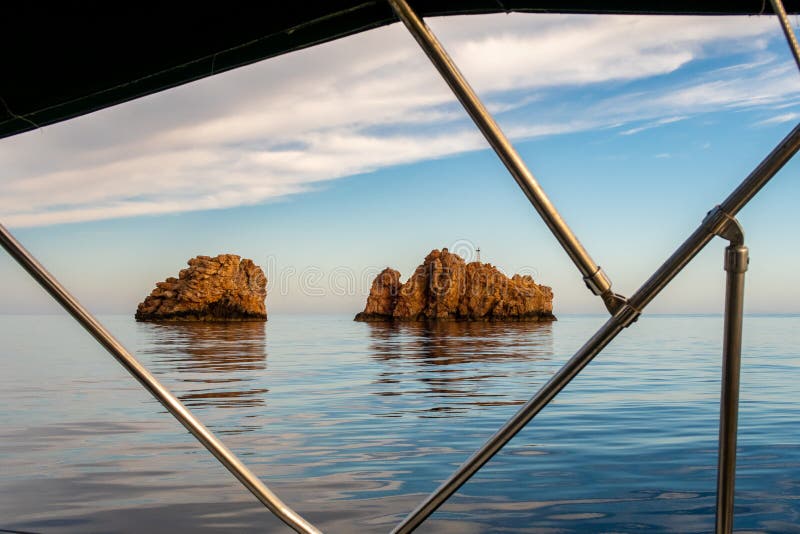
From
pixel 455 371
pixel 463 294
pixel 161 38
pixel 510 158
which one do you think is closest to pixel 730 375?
pixel 510 158

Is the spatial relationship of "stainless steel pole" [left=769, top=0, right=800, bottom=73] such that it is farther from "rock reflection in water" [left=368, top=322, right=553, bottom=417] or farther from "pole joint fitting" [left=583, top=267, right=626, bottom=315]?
"rock reflection in water" [left=368, top=322, right=553, bottom=417]

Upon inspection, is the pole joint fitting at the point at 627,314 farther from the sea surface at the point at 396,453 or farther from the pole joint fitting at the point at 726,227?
the sea surface at the point at 396,453

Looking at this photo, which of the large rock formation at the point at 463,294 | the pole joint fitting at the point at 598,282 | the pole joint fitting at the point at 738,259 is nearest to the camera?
the pole joint fitting at the point at 738,259

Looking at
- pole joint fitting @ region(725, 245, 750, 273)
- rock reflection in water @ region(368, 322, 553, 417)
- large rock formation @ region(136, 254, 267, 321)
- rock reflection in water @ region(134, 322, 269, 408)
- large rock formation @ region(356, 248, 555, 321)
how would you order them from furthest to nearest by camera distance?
1. large rock formation @ region(136, 254, 267, 321)
2. large rock formation @ region(356, 248, 555, 321)
3. rock reflection in water @ region(134, 322, 269, 408)
4. rock reflection in water @ region(368, 322, 553, 417)
5. pole joint fitting @ region(725, 245, 750, 273)

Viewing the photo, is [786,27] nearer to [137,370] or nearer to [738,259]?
[738,259]

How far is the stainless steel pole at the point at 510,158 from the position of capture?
37.8 inches

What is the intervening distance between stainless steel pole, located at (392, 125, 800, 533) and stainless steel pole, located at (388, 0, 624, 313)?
0.03 metres

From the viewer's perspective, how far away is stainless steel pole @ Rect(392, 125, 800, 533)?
0.89 metres

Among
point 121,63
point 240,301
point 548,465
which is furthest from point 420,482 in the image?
point 240,301

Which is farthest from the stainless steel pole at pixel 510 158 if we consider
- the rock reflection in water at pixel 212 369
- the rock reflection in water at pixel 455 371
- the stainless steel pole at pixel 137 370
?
the rock reflection in water at pixel 212 369

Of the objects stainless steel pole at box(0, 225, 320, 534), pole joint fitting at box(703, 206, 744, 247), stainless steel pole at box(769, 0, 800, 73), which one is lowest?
stainless steel pole at box(0, 225, 320, 534)

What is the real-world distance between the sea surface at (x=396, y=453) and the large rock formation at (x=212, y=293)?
44.6 metres

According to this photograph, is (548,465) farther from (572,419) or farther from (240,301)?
(240,301)

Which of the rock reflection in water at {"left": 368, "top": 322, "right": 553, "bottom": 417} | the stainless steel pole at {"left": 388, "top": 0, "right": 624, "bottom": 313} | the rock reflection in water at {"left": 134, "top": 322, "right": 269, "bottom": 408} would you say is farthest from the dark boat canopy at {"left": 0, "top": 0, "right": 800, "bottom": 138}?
the rock reflection in water at {"left": 134, "top": 322, "right": 269, "bottom": 408}
